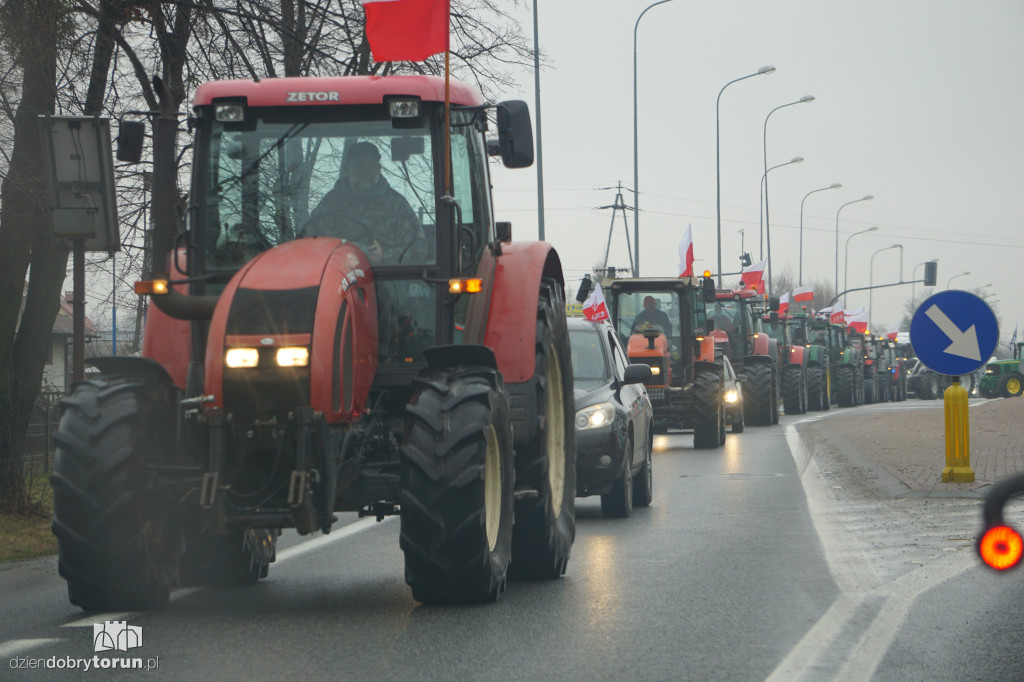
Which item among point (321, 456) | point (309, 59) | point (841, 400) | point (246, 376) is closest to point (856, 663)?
point (321, 456)

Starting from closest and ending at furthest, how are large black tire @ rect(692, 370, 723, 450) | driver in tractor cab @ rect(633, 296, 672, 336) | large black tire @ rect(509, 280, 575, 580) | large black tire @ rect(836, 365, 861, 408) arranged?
1. large black tire @ rect(509, 280, 575, 580)
2. large black tire @ rect(692, 370, 723, 450)
3. driver in tractor cab @ rect(633, 296, 672, 336)
4. large black tire @ rect(836, 365, 861, 408)

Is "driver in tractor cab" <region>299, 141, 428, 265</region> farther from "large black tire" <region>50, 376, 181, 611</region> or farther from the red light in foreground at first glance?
the red light in foreground

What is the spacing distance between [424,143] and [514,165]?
51 cm

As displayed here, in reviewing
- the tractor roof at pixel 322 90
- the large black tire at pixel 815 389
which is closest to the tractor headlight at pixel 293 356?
the tractor roof at pixel 322 90

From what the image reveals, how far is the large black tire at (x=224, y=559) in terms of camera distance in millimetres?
8414

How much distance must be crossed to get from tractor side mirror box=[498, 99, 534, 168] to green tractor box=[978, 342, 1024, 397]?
179 feet

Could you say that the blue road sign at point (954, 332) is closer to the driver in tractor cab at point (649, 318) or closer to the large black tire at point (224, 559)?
the large black tire at point (224, 559)

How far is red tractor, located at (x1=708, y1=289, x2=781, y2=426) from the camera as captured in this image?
31.1 meters

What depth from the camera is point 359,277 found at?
7.75 m

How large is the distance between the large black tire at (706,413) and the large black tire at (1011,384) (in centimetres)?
3927

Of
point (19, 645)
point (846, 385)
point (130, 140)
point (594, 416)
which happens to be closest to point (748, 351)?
point (846, 385)

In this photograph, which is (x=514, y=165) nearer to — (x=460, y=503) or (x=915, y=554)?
(x=460, y=503)

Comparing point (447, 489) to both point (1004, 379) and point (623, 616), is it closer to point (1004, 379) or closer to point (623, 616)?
point (623, 616)

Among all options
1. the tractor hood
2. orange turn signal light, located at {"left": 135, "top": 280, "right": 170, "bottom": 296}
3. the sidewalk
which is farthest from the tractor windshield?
the sidewalk
